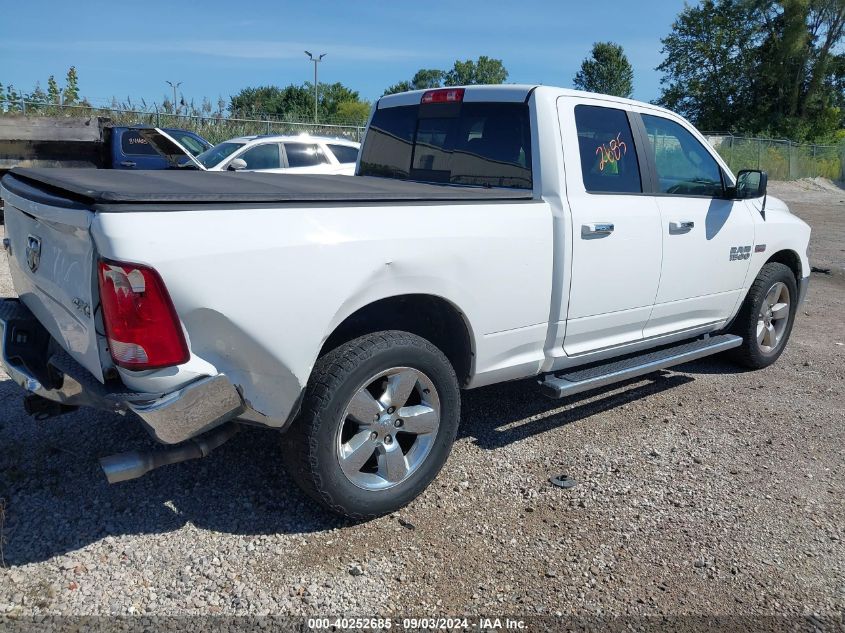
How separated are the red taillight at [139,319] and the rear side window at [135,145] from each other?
10276 millimetres

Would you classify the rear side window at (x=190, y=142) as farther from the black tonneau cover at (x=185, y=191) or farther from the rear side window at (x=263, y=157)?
the black tonneau cover at (x=185, y=191)

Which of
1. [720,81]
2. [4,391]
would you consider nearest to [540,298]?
[4,391]

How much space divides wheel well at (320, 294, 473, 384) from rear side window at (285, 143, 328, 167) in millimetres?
8225

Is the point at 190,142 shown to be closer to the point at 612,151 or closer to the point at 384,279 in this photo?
the point at 612,151

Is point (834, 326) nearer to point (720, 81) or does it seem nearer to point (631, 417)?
point (631, 417)

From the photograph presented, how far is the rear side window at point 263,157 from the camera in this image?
Answer: 11.3 m

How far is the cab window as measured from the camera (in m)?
4.67

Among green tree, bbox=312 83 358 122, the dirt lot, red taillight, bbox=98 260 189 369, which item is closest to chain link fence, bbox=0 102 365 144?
the dirt lot

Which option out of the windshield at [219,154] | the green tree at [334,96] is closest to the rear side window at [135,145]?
the windshield at [219,154]

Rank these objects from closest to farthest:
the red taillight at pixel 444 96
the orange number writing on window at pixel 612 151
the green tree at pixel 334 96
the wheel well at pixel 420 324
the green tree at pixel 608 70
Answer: the wheel well at pixel 420 324 < the orange number writing on window at pixel 612 151 < the red taillight at pixel 444 96 < the green tree at pixel 608 70 < the green tree at pixel 334 96

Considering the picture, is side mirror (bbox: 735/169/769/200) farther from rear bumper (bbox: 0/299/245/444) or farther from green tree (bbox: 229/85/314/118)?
green tree (bbox: 229/85/314/118)

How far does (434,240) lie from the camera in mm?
3254

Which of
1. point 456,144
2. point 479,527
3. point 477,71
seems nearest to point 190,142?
point 456,144

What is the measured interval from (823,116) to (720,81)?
701 cm
